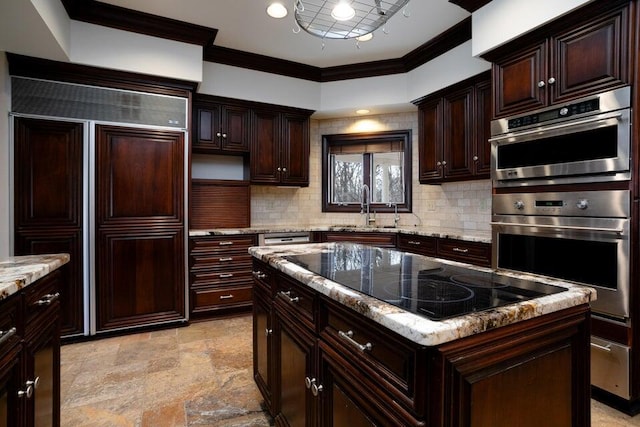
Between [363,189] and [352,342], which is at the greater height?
[363,189]

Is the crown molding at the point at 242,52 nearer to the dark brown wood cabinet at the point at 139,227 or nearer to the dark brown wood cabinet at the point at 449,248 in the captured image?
the dark brown wood cabinet at the point at 139,227

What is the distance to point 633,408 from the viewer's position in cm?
195

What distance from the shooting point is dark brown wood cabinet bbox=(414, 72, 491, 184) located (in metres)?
3.20

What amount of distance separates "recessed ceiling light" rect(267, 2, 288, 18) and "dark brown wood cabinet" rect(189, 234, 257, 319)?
2161mm

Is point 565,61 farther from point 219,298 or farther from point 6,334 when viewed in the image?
point 219,298

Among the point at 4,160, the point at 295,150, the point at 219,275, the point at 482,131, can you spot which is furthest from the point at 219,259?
the point at 482,131

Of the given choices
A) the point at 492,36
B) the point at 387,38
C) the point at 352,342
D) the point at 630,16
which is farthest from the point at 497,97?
the point at 352,342

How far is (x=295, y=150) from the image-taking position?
4289 mm

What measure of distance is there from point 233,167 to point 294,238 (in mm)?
1176

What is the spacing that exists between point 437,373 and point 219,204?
3.56 metres

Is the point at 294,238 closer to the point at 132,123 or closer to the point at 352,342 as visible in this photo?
the point at 132,123

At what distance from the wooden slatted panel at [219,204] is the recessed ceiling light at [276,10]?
1.81 meters

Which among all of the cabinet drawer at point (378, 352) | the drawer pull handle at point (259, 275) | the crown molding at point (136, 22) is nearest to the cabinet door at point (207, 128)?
the crown molding at point (136, 22)

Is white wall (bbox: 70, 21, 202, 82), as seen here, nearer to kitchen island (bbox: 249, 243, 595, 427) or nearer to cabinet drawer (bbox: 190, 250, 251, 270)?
cabinet drawer (bbox: 190, 250, 251, 270)
